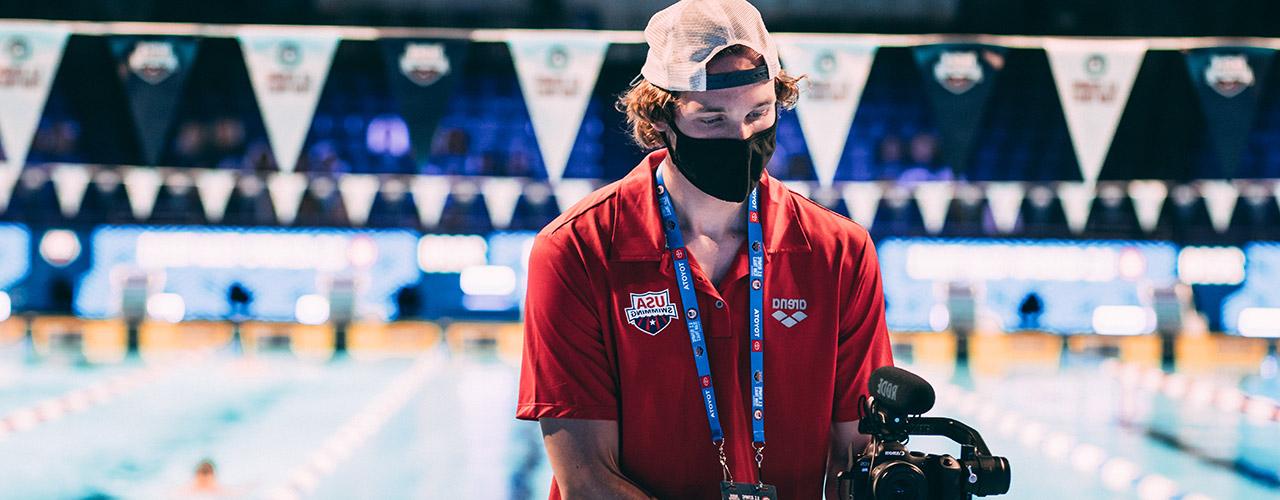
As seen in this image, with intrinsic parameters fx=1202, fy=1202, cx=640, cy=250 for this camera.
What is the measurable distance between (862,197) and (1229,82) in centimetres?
651

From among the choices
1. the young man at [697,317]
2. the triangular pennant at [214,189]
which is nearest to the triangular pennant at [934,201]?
the triangular pennant at [214,189]

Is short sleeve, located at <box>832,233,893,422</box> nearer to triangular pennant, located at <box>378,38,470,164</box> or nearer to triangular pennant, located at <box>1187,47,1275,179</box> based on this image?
triangular pennant, located at <box>378,38,470,164</box>

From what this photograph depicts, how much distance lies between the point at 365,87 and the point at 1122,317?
11015mm

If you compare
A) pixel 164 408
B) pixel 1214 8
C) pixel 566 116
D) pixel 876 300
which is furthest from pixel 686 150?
pixel 1214 8

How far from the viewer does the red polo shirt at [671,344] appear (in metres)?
1.55

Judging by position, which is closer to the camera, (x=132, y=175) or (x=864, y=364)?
(x=864, y=364)

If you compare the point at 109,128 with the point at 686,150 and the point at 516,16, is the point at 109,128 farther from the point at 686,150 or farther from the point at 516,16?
the point at 686,150

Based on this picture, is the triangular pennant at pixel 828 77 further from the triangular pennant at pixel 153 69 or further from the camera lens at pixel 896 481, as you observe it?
the camera lens at pixel 896 481

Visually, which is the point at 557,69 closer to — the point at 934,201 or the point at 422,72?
the point at 422,72

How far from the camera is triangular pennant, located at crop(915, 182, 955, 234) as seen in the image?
1561 centimetres

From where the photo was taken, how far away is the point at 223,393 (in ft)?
37.1

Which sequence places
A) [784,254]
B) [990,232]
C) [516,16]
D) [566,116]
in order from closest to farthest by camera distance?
[784,254] → [566,116] → [516,16] → [990,232]

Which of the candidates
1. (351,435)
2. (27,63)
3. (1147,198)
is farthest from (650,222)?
(1147,198)

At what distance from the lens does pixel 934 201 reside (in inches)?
623
